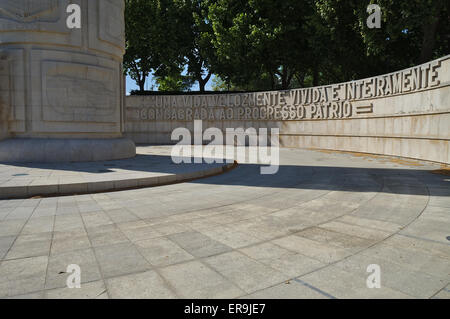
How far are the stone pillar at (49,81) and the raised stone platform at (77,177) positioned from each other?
2.69ft

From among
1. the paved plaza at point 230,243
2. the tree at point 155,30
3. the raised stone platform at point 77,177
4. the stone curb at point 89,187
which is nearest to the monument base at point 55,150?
the raised stone platform at point 77,177

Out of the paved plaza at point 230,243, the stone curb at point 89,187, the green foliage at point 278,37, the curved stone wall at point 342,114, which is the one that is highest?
the green foliage at point 278,37

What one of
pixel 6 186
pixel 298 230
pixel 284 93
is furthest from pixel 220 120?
pixel 298 230

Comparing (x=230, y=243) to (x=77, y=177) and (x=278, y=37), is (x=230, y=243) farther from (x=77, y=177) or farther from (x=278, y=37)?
(x=278, y=37)

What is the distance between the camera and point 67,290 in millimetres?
3057

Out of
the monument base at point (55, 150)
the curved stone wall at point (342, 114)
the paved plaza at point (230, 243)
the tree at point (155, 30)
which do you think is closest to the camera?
the paved plaza at point (230, 243)

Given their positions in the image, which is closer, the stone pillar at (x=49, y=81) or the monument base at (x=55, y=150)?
the monument base at (x=55, y=150)

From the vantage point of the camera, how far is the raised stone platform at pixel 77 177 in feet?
25.1

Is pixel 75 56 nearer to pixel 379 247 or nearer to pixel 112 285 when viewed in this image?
pixel 112 285

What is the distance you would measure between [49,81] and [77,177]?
231 inches

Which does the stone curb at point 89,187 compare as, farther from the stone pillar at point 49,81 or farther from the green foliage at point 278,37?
the green foliage at point 278,37

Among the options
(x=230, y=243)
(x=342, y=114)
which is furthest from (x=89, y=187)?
(x=342, y=114)

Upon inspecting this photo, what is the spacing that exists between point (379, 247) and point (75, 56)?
1329cm

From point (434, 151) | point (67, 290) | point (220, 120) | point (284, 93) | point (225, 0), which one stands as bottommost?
point (67, 290)
